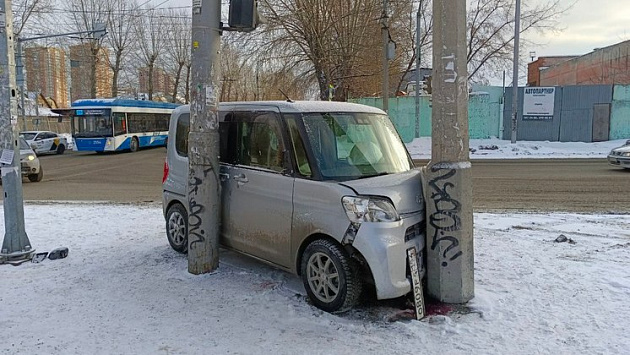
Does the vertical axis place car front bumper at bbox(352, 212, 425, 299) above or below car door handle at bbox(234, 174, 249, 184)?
below

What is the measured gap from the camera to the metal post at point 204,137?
211 inches

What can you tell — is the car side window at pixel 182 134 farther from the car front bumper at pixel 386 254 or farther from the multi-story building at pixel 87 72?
the multi-story building at pixel 87 72

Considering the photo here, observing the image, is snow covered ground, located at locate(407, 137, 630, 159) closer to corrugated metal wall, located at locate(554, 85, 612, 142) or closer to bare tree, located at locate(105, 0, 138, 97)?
corrugated metal wall, located at locate(554, 85, 612, 142)

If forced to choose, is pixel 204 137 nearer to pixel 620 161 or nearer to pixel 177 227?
pixel 177 227

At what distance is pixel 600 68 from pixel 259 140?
147ft

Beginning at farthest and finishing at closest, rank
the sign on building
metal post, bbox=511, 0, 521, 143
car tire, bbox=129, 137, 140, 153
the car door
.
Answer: car tire, bbox=129, 137, 140, 153 < the sign on building < metal post, bbox=511, 0, 521, 143 < the car door

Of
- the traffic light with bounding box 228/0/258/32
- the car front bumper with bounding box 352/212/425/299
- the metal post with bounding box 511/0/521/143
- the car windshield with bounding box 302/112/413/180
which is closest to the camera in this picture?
the car front bumper with bounding box 352/212/425/299

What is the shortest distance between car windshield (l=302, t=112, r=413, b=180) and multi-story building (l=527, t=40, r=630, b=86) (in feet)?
117

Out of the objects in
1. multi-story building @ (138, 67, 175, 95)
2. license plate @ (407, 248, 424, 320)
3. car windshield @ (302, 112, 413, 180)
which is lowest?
license plate @ (407, 248, 424, 320)

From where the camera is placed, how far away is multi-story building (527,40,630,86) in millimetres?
38691

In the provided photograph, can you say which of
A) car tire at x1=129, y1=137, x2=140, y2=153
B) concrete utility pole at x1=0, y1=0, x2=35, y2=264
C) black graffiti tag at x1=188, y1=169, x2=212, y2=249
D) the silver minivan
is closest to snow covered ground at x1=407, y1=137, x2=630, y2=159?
car tire at x1=129, y1=137, x2=140, y2=153

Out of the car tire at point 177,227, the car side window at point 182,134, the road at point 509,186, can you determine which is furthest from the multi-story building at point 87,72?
the car tire at point 177,227

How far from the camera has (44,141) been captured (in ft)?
96.1

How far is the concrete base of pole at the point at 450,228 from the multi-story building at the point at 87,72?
146ft
